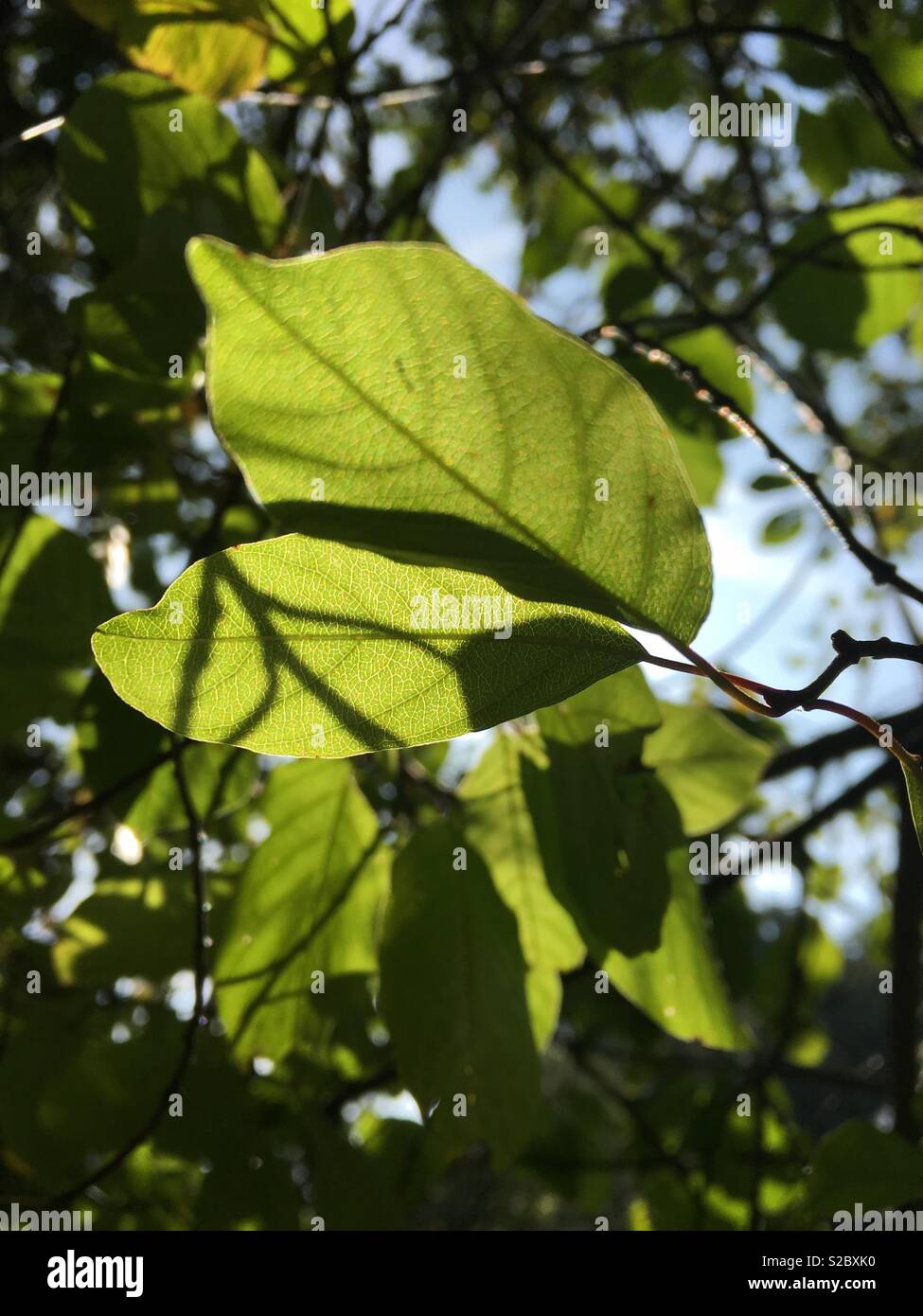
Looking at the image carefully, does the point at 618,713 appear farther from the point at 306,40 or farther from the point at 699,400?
the point at 306,40

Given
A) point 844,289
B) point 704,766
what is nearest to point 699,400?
point 844,289

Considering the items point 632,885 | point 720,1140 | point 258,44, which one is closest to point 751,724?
point 720,1140

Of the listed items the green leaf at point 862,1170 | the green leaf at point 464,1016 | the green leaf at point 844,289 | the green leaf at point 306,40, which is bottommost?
the green leaf at point 862,1170

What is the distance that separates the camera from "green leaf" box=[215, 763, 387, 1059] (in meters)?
1.01

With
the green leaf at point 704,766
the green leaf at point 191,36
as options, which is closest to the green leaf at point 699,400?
the green leaf at point 704,766

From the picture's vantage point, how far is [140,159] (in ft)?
3.14

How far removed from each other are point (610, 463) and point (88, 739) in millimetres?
687

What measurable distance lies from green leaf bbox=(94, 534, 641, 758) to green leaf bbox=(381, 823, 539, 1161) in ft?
1.31

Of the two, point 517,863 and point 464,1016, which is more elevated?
point 517,863

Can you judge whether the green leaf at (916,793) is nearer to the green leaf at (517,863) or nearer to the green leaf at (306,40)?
the green leaf at (517,863)

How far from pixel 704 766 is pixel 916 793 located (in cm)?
51

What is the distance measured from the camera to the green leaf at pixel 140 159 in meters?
0.94

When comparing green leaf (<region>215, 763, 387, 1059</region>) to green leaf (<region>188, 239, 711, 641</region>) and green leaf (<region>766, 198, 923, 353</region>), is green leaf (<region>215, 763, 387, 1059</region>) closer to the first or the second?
green leaf (<region>188, 239, 711, 641</region>)

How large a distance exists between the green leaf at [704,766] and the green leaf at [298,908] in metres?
0.33
